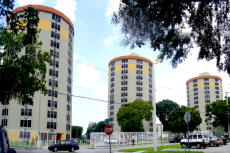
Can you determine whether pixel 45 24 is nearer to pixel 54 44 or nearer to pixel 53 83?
pixel 54 44

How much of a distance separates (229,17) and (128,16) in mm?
3433

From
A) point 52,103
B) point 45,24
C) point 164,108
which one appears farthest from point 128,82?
point 45,24

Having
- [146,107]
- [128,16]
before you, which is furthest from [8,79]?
[146,107]

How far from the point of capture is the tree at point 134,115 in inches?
2844

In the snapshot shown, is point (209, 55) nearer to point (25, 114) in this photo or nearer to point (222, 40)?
point (222, 40)

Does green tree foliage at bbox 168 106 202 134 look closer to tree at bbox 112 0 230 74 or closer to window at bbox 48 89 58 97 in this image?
window at bbox 48 89 58 97

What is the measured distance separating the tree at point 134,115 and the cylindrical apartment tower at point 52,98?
15166 millimetres

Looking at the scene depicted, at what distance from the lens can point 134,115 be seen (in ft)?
240

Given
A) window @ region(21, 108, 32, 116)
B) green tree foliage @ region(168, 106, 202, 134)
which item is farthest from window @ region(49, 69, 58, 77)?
green tree foliage @ region(168, 106, 202, 134)

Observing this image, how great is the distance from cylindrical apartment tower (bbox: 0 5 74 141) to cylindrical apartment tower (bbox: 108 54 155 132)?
35.1m

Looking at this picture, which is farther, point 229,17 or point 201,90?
point 201,90

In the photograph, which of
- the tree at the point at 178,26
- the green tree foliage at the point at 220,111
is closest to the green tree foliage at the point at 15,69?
the tree at the point at 178,26

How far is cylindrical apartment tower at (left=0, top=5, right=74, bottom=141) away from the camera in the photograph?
191 feet

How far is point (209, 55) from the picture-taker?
9758 mm
